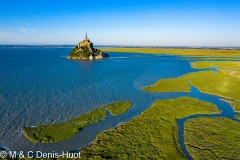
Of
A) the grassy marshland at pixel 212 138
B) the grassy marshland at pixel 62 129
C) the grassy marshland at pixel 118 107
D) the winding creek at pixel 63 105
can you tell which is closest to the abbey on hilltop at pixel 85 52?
the winding creek at pixel 63 105

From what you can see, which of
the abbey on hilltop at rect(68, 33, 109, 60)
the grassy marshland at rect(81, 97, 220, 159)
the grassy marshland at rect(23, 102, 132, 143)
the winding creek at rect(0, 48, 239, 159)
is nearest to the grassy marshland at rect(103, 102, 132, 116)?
the grassy marshland at rect(23, 102, 132, 143)

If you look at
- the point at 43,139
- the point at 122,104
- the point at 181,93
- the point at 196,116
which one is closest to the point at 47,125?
the point at 43,139

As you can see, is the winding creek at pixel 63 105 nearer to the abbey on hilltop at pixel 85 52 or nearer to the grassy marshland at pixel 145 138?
the grassy marshland at pixel 145 138

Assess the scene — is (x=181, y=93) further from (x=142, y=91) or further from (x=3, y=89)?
(x=3, y=89)

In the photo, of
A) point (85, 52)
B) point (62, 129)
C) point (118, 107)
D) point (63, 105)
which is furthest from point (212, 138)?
point (85, 52)

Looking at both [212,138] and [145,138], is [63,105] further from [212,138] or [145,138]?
[212,138]

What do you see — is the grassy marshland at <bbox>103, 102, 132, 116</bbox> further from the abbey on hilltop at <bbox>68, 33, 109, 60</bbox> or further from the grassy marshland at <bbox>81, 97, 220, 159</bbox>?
the abbey on hilltop at <bbox>68, 33, 109, 60</bbox>
